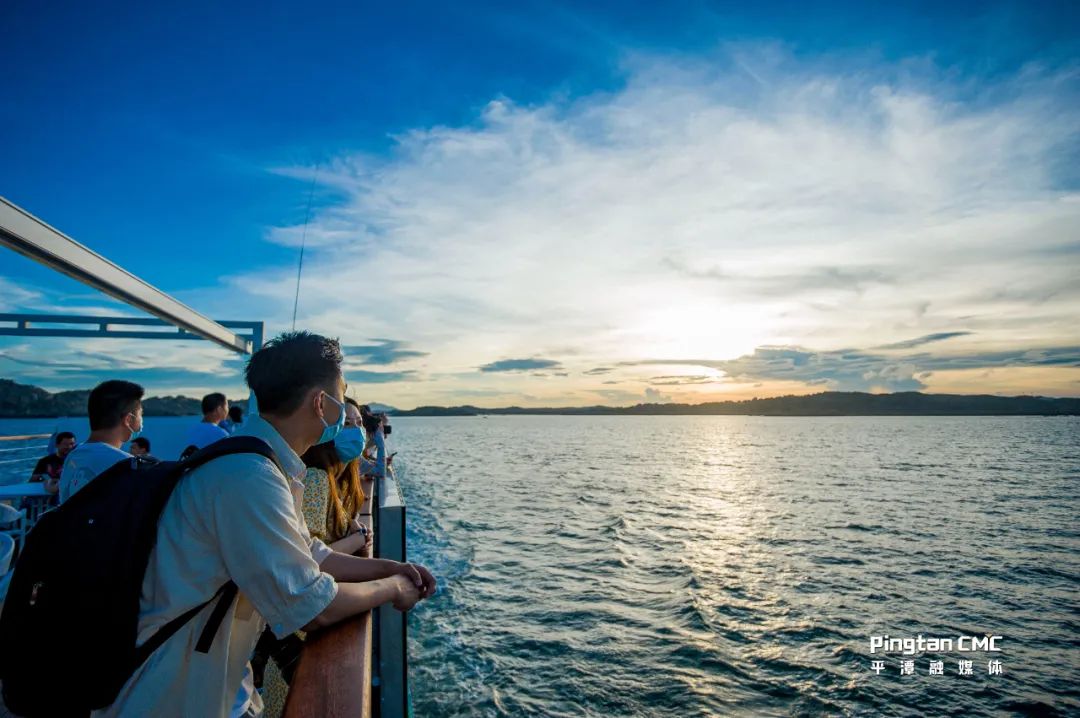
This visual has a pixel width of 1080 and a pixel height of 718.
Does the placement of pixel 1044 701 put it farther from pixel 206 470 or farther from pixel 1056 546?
pixel 1056 546

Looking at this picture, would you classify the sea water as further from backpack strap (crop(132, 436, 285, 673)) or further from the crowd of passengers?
backpack strap (crop(132, 436, 285, 673))

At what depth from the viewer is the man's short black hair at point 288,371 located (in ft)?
6.21

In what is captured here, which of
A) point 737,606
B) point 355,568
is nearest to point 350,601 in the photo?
point 355,568

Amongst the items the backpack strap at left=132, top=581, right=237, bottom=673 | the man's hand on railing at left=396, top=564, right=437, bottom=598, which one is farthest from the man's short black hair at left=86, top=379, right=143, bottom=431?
the backpack strap at left=132, top=581, right=237, bottom=673

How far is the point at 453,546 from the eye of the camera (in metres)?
14.6

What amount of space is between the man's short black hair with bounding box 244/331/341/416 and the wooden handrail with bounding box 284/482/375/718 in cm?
70

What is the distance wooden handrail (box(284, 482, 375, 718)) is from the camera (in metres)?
1.34

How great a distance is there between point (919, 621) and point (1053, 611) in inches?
124

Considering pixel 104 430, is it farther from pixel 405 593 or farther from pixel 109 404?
pixel 405 593

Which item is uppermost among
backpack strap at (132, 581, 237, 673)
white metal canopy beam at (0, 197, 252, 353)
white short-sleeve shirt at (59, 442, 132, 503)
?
white metal canopy beam at (0, 197, 252, 353)

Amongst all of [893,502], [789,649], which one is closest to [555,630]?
[789,649]

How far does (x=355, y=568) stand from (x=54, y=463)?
7484 millimetres

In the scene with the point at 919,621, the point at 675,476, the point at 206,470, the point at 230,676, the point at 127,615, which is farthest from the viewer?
the point at 675,476

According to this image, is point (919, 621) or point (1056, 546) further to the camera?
point (1056, 546)
